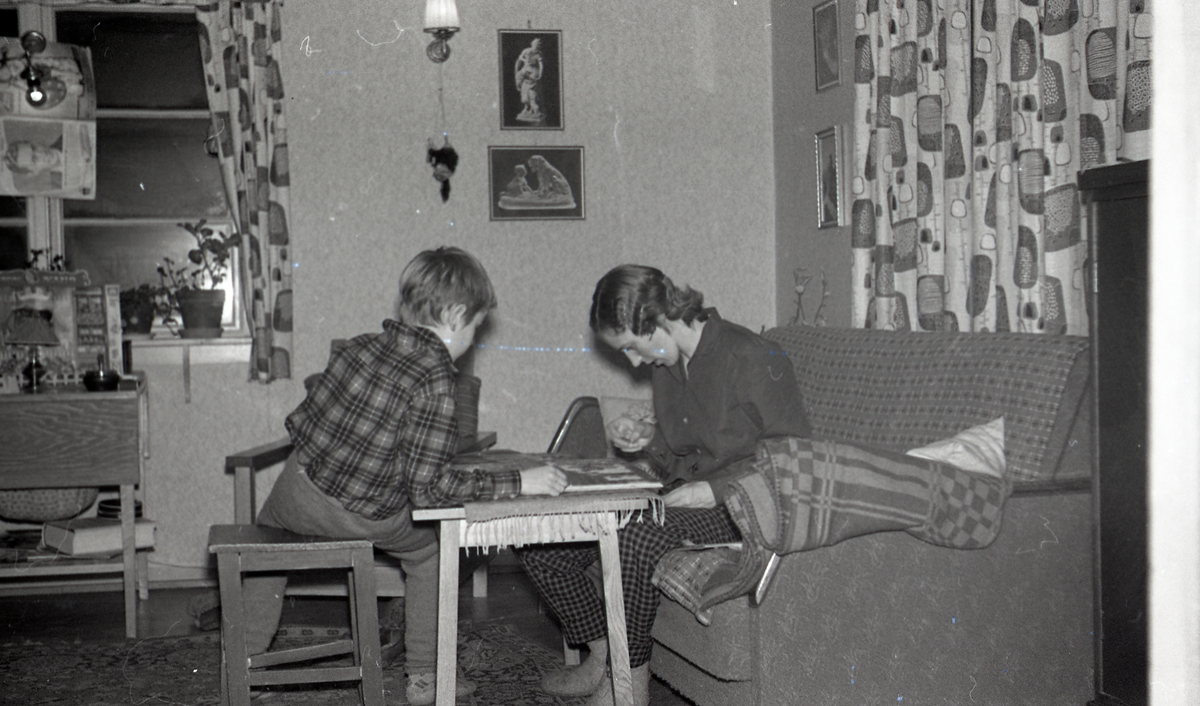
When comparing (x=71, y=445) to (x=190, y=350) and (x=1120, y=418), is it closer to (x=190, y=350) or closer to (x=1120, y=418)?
(x=190, y=350)

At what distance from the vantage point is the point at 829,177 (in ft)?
12.8

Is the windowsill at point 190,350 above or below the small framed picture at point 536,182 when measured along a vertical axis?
below

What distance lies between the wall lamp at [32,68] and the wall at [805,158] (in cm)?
271

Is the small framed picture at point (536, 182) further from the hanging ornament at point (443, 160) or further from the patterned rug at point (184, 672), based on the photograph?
the patterned rug at point (184, 672)

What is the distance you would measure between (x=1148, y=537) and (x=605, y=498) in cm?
100

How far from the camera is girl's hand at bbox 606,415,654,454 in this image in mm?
3008

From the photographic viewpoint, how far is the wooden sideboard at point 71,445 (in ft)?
11.9

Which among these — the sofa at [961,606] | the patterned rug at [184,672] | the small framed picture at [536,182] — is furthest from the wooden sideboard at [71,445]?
the sofa at [961,606]

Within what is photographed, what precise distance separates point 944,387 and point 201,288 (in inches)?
110

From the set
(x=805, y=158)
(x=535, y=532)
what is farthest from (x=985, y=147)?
(x=535, y=532)

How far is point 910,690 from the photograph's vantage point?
2.24 metres

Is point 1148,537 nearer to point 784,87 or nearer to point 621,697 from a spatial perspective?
point 621,697

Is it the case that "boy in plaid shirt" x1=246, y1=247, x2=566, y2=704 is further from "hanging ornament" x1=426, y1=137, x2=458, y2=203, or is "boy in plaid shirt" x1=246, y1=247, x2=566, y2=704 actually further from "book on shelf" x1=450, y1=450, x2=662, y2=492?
"hanging ornament" x1=426, y1=137, x2=458, y2=203

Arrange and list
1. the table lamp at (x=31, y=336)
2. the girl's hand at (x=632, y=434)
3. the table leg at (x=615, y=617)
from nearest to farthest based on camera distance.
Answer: the table leg at (x=615, y=617) < the girl's hand at (x=632, y=434) < the table lamp at (x=31, y=336)
